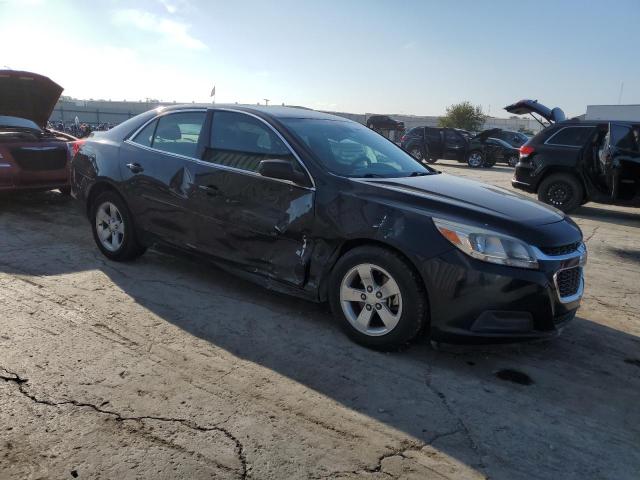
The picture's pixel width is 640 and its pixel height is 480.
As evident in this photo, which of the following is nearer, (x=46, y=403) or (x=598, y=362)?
(x=46, y=403)

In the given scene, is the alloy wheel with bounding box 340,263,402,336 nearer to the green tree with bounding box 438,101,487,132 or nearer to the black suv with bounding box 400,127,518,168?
the black suv with bounding box 400,127,518,168

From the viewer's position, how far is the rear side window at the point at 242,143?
406 cm

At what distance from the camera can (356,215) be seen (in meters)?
3.52

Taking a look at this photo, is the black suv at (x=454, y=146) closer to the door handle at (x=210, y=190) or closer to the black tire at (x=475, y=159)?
the black tire at (x=475, y=159)

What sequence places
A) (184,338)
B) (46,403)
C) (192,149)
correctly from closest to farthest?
1. (46,403)
2. (184,338)
3. (192,149)

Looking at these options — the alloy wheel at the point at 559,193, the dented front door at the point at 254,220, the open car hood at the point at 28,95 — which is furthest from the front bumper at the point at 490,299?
the open car hood at the point at 28,95

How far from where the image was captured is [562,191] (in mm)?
9836

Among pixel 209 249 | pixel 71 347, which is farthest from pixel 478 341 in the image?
pixel 71 347

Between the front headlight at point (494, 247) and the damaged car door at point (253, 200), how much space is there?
1.13 meters

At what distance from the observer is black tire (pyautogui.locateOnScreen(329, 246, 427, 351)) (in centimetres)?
330

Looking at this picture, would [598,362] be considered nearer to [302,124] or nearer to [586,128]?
[302,124]

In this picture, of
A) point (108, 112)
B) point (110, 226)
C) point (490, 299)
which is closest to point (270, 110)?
point (110, 226)

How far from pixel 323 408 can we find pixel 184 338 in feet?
4.22

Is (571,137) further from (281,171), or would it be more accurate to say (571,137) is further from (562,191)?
(281,171)
